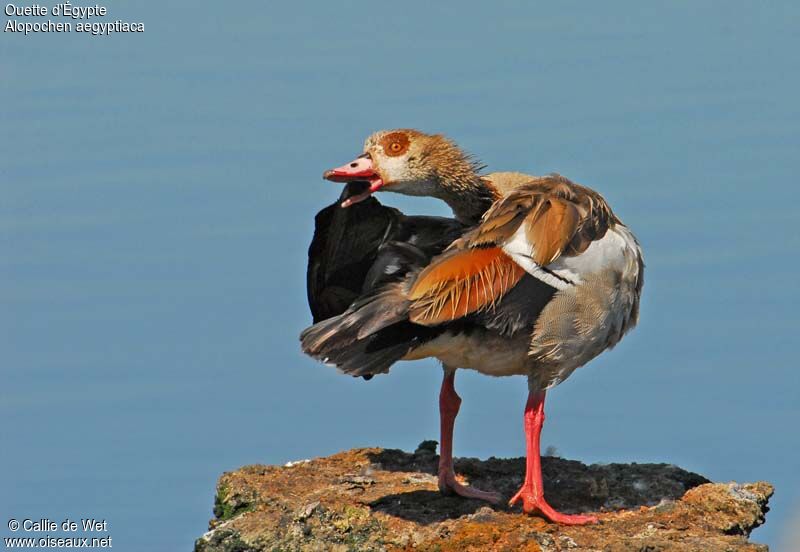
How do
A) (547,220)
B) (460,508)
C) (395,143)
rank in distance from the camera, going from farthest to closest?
1. (395,143)
2. (460,508)
3. (547,220)

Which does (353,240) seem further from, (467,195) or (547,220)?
(547,220)

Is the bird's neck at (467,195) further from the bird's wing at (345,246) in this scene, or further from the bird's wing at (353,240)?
the bird's wing at (345,246)

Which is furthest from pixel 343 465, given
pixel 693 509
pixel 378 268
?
pixel 693 509

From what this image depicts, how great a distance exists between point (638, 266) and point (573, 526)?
5.25 ft

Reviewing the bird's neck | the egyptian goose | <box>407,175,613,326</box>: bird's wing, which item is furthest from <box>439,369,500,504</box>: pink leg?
<box>407,175,613,326</box>: bird's wing

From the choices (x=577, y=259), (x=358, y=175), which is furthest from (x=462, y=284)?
(x=358, y=175)

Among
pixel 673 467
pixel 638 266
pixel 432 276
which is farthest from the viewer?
pixel 673 467

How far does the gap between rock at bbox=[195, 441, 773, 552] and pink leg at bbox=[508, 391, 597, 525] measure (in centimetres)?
7

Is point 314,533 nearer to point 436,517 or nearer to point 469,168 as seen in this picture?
point 436,517

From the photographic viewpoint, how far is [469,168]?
400 inches

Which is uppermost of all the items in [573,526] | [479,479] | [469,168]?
[469,168]

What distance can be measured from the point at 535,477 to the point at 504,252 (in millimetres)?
1362

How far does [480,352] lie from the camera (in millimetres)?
9492

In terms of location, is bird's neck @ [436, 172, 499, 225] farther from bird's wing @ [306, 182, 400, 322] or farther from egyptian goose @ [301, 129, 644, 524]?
bird's wing @ [306, 182, 400, 322]
